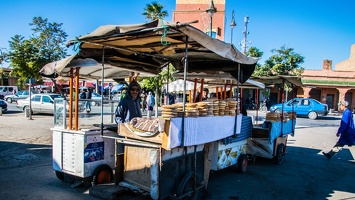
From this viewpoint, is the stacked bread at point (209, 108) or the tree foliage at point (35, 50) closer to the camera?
the stacked bread at point (209, 108)

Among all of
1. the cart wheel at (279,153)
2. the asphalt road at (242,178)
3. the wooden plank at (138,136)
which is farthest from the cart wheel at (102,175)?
the cart wheel at (279,153)

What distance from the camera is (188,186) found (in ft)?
14.1

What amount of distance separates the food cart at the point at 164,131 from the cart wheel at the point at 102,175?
521mm

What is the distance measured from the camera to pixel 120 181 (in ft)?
14.8

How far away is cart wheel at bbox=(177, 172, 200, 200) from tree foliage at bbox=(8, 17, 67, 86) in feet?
72.6

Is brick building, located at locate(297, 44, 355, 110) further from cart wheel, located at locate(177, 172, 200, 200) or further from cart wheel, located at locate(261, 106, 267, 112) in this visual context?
cart wheel, located at locate(177, 172, 200, 200)

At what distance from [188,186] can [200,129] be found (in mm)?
934

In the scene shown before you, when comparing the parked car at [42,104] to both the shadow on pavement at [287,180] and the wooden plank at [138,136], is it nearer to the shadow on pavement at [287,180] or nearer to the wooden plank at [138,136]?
the shadow on pavement at [287,180]

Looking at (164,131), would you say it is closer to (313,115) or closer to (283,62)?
(313,115)

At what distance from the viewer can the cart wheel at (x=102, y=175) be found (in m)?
4.75

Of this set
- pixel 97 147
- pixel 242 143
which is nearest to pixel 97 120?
pixel 97 147

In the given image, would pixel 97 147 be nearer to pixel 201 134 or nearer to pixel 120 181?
pixel 120 181

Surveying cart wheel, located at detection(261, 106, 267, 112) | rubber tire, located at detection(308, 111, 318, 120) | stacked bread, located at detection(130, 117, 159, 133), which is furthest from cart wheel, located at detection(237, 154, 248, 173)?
cart wheel, located at detection(261, 106, 267, 112)

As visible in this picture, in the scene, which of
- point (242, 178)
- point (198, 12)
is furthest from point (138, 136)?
point (198, 12)
